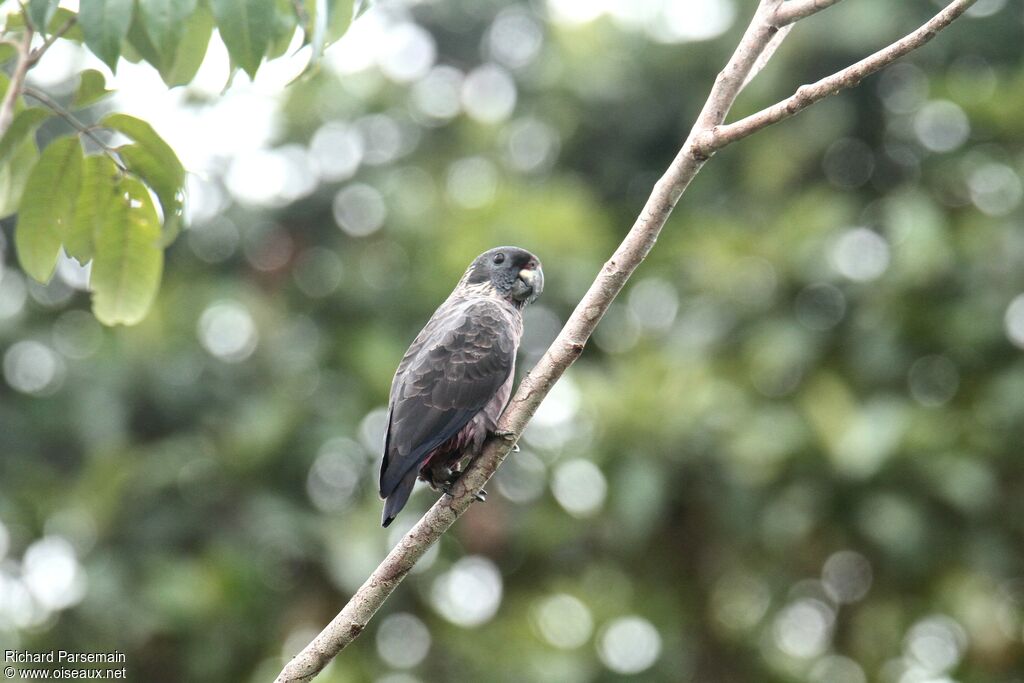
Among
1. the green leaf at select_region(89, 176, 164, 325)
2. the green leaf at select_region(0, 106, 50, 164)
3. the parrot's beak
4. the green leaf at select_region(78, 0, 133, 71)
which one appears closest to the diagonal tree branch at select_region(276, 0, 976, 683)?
the green leaf at select_region(89, 176, 164, 325)

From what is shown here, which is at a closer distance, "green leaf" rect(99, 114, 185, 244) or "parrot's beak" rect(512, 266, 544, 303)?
"green leaf" rect(99, 114, 185, 244)

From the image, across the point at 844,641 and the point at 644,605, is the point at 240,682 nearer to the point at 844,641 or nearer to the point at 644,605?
the point at 644,605

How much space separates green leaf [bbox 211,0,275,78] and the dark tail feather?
1812 mm

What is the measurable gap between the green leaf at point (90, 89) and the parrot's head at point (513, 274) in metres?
2.31

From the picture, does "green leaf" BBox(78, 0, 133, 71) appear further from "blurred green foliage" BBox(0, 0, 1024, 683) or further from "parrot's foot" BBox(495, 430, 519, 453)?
"blurred green foliage" BBox(0, 0, 1024, 683)

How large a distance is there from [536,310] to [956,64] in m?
3.81

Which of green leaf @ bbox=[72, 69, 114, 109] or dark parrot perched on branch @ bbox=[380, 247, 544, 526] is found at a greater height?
green leaf @ bbox=[72, 69, 114, 109]

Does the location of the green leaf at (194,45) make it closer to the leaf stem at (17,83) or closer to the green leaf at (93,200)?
the green leaf at (93,200)

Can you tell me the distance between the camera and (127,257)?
315 centimetres

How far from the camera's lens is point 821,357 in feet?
23.6

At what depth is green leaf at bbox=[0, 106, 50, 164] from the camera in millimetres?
2787

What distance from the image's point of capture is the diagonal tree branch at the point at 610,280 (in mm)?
2936

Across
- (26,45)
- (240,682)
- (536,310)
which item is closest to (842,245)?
(536,310)

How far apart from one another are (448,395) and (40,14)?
2.17 m
